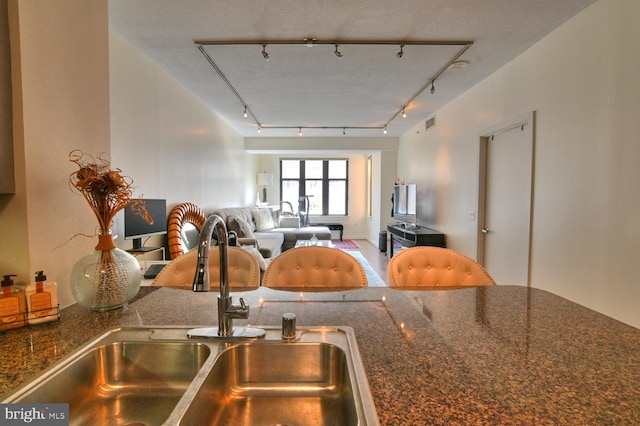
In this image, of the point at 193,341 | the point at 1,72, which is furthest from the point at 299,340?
the point at 1,72

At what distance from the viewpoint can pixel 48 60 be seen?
41.3 inches

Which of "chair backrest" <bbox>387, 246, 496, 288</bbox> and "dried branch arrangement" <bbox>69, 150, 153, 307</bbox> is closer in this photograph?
"dried branch arrangement" <bbox>69, 150, 153, 307</bbox>

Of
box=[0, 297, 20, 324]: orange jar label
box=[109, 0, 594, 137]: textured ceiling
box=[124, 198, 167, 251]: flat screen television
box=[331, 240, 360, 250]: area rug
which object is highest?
box=[109, 0, 594, 137]: textured ceiling

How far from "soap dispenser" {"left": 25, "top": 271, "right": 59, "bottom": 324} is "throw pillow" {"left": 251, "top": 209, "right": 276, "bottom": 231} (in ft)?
18.3

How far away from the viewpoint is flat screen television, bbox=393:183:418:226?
533 centimetres

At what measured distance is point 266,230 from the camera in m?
6.84

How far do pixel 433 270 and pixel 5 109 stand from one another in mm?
1796

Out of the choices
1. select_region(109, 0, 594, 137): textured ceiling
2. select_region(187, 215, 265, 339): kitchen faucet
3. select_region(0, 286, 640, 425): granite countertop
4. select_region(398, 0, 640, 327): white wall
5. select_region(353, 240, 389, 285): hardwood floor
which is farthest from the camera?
select_region(353, 240, 389, 285): hardwood floor

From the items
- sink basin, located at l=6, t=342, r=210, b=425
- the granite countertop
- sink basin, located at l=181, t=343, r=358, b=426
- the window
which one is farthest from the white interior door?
the window

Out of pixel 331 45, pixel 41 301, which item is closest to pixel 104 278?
pixel 41 301

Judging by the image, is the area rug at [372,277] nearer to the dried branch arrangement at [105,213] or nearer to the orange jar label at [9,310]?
the dried branch arrangement at [105,213]

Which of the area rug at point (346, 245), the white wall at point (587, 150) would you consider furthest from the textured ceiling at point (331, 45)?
the area rug at point (346, 245)

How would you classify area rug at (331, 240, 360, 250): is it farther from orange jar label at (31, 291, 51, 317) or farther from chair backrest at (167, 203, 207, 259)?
orange jar label at (31, 291, 51, 317)

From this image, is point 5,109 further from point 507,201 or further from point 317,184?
point 317,184
